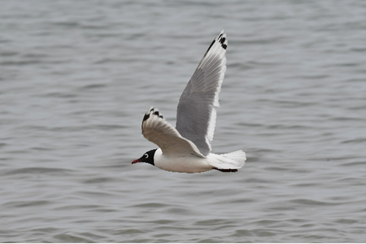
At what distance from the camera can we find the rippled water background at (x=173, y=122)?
26.5 feet

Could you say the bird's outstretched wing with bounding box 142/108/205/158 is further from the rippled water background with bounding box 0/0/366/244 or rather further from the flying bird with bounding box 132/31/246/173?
the rippled water background with bounding box 0/0/366/244

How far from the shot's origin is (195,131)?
24.8ft

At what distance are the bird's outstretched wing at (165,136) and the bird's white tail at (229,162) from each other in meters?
0.19

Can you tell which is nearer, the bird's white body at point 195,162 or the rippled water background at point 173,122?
the bird's white body at point 195,162

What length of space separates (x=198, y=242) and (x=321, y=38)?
10904 millimetres

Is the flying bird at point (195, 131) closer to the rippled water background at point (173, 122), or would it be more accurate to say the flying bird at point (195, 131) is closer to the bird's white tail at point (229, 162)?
the bird's white tail at point (229, 162)

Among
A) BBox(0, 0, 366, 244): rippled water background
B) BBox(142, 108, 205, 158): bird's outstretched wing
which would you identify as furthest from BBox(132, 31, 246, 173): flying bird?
BBox(0, 0, 366, 244): rippled water background

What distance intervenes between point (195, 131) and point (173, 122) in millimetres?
3418

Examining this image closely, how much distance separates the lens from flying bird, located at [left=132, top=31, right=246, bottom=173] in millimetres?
6387

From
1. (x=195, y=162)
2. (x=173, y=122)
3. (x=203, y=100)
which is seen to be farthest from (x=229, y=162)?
(x=173, y=122)

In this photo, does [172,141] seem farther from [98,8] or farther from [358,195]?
[98,8]

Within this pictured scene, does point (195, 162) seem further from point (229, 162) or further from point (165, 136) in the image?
point (165, 136)

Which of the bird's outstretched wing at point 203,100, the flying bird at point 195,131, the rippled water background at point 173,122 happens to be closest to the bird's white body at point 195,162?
the flying bird at point 195,131

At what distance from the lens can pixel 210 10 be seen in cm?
2097
